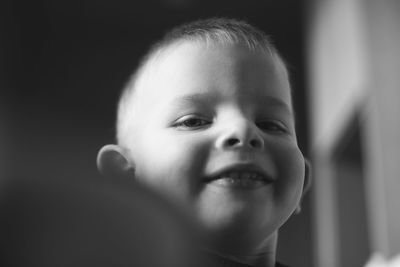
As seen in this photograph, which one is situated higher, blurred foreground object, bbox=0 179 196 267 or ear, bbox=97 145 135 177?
blurred foreground object, bbox=0 179 196 267

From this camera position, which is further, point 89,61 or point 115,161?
point 89,61

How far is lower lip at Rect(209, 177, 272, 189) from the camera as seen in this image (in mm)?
158

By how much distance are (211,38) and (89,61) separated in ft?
3.47

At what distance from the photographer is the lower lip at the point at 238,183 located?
158 mm

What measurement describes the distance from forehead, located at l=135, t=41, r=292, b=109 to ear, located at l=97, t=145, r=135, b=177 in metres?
0.02

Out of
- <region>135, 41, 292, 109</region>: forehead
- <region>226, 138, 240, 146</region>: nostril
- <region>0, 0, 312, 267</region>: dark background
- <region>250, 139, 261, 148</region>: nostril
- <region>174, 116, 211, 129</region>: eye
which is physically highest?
<region>135, 41, 292, 109</region>: forehead

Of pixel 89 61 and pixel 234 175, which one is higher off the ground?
pixel 234 175

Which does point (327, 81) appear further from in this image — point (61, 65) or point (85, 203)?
point (85, 203)

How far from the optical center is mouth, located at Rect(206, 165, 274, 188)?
16 cm

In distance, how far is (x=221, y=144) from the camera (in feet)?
0.53

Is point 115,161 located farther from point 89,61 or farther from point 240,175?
point 89,61

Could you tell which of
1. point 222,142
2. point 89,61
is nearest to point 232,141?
point 222,142

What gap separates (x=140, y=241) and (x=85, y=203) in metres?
0.01

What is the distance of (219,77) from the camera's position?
6.6 inches
